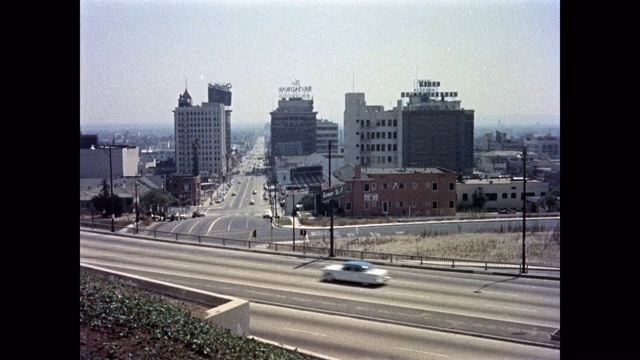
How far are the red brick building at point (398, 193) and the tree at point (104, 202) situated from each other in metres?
8.96

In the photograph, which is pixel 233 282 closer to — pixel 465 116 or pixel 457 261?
pixel 457 261

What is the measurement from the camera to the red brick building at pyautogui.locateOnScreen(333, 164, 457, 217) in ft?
71.6

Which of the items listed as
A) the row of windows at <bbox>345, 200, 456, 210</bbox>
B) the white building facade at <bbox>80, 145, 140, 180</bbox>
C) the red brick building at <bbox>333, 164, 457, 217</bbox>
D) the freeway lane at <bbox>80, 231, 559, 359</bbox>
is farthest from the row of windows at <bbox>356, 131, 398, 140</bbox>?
the freeway lane at <bbox>80, 231, 559, 359</bbox>

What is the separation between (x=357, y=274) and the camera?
8.64 meters

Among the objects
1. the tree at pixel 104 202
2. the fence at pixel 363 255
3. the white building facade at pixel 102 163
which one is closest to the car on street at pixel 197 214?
the white building facade at pixel 102 163

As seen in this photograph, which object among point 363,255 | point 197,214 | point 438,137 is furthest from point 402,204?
point 438,137

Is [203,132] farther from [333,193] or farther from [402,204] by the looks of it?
[333,193]

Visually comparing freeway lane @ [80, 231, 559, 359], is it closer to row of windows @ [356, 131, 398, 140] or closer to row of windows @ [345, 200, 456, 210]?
row of windows @ [345, 200, 456, 210]

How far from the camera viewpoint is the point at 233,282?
8664 mm

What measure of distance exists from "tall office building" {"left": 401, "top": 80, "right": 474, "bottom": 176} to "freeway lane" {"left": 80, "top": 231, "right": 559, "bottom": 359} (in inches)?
1059

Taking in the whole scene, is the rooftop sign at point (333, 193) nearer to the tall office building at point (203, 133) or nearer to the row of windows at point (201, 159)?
the tall office building at point (203, 133)

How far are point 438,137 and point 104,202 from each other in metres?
27.5
